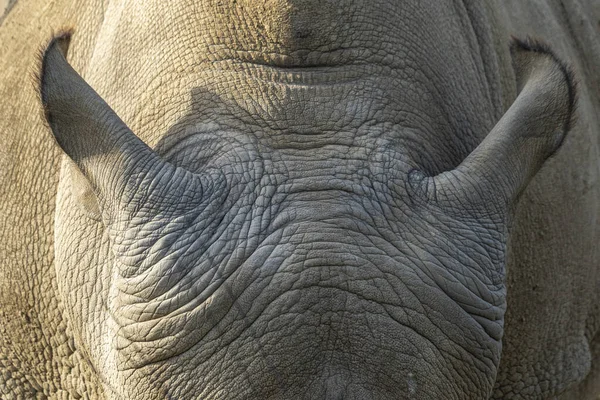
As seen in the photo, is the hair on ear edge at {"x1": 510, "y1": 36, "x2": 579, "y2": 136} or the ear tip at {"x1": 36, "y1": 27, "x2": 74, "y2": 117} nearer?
the ear tip at {"x1": 36, "y1": 27, "x2": 74, "y2": 117}

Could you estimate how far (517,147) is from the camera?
3479 millimetres

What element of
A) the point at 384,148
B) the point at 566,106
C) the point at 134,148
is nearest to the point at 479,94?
the point at 566,106

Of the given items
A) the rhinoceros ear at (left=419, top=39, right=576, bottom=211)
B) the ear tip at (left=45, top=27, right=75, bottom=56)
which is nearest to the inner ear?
the ear tip at (left=45, top=27, right=75, bottom=56)

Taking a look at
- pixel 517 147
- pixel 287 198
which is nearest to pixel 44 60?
pixel 287 198

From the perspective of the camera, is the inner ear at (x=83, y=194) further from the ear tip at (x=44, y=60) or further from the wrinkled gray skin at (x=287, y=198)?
the ear tip at (x=44, y=60)

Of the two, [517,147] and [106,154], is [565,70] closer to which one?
[517,147]

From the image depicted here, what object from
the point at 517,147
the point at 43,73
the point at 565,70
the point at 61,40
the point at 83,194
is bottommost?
the point at 517,147

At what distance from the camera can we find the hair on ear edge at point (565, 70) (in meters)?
3.61

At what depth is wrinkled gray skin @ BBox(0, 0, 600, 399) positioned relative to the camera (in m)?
3.12

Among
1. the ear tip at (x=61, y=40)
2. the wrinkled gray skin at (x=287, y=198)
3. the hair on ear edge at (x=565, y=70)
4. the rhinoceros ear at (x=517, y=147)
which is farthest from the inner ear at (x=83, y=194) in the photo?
the hair on ear edge at (x=565, y=70)

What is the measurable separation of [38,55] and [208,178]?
69 cm

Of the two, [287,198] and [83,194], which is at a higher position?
[83,194]

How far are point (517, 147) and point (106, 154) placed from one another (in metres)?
1.29

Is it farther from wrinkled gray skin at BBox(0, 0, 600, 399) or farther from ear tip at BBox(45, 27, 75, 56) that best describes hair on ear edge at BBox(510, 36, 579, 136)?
ear tip at BBox(45, 27, 75, 56)
